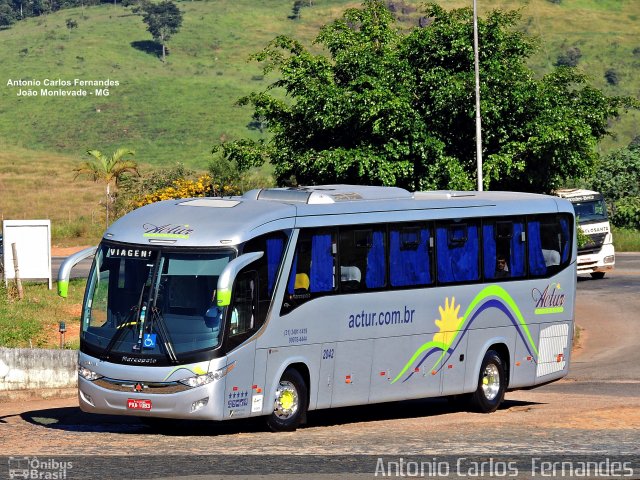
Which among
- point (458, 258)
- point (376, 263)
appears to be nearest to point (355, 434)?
point (376, 263)

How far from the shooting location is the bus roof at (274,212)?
16844mm

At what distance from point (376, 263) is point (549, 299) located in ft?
15.1

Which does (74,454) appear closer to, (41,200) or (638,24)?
(41,200)

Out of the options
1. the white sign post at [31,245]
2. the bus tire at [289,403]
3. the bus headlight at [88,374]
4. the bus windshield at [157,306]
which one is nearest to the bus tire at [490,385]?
the bus tire at [289,403]

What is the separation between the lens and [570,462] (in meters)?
13.8

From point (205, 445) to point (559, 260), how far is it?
357 inches

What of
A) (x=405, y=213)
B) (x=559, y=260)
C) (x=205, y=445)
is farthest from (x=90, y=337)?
(x=559, y=260)

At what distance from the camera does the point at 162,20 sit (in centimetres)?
15850

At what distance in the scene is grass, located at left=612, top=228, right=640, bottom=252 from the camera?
60250 millimetres

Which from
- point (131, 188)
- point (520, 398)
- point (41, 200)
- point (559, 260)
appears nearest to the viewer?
point (559, 260)

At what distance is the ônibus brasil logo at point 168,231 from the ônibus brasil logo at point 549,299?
7.23 meters

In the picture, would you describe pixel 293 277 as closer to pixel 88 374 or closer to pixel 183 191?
pixel 88 374

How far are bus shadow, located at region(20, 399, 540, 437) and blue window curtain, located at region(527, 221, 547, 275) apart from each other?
2383mm

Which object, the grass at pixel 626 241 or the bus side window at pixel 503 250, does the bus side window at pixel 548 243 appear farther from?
the grass at pixel 626 241
